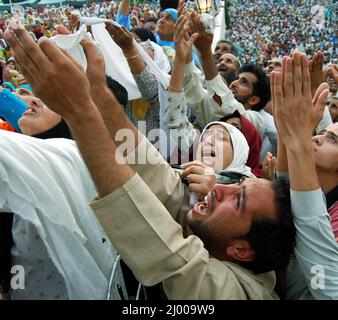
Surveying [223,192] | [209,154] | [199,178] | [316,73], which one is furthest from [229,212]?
[316,73]

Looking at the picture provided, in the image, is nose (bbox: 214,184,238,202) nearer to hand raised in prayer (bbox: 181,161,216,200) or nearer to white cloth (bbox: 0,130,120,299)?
hand raised in prayer (bbox: 181,161,216,200)

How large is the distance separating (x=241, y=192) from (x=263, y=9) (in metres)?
33.9

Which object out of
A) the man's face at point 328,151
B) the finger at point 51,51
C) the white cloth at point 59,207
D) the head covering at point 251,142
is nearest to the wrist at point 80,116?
the finger at point 51,51

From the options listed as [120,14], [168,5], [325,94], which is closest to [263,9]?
[168,5]

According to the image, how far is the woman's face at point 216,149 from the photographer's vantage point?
2.02 m

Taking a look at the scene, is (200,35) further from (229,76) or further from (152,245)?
(152,245)

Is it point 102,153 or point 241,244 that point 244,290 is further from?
point 102,153

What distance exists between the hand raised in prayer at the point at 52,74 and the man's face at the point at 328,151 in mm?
1216

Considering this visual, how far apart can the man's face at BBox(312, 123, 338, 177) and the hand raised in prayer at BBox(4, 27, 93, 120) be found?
1.22 meters

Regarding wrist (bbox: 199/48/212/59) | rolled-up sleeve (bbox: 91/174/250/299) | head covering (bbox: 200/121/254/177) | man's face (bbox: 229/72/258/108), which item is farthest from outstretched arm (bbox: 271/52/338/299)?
man's face (bbox: 229/72/258/108)

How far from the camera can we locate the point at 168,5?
6.42 meters

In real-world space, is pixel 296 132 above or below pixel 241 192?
above

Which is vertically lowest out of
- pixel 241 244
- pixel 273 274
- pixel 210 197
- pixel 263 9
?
pixel 273 274

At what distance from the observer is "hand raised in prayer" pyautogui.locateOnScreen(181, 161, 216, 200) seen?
143cm
